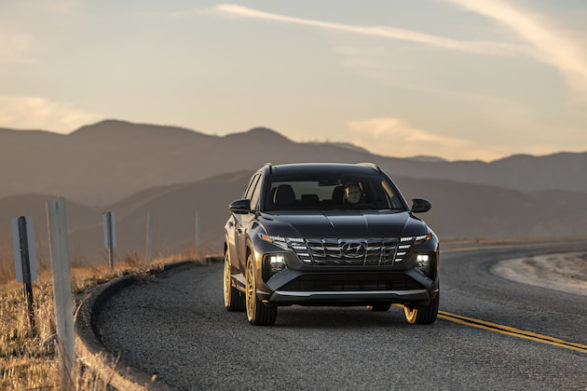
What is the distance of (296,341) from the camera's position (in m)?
8.21

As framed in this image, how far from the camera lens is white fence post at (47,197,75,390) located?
231 inches

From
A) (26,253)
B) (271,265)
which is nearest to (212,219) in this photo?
(26,253)

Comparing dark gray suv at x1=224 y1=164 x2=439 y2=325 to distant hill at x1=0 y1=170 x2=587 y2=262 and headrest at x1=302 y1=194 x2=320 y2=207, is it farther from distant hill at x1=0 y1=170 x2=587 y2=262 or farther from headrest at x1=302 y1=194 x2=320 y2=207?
distant hill at x1=0 y1=170 x2=587 y2=262

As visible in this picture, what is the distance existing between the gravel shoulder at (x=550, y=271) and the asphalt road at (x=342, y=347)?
16.0 feet

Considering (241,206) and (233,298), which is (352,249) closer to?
(241,206)

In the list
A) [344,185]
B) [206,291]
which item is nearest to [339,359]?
[344,185]

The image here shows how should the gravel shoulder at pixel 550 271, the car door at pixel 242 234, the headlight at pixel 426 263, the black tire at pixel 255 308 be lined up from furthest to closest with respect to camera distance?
1. the gravel shoulder at pixel 550 271
2. the car door at pixel 242 234
3. the black tire at pixel 255 308
4. the headlight at pixel 426 263

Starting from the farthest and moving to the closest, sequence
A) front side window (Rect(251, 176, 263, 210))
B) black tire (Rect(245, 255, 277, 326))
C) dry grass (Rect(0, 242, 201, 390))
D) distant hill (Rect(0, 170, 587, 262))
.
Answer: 1. distant hill (Rect(0, 170, 587, 262))
2. front side window (Rect(251, 176, 263, 210))
3. black tire (Rect(245, 255, 277, 326))
4. dry grass (Rect(0, 242, 201, 390))

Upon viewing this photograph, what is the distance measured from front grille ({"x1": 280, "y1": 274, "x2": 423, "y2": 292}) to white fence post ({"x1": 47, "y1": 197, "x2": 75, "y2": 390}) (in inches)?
118

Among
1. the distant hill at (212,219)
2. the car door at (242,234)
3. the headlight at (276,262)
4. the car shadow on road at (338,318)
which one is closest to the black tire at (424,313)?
the car shadow on road at (338,318)

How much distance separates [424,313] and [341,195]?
191 centimetres

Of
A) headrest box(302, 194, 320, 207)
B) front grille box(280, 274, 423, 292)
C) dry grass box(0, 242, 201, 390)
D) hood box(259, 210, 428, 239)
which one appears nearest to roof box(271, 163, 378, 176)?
headrest box(302, 194, 320, 207)

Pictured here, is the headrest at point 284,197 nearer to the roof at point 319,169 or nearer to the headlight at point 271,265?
the roof at point 319,169

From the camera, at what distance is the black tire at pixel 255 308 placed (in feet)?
29.3
